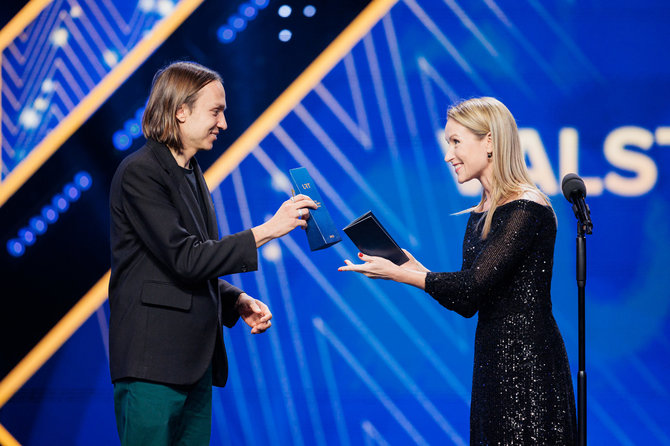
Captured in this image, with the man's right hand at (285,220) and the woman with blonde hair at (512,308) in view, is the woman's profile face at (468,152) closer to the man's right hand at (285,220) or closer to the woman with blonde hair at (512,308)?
the woman with blonde hair at (512,308)

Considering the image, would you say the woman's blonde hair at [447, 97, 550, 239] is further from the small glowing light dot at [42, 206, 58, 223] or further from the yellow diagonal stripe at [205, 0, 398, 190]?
the small glowing light dot at [42, 206, 58, 223]

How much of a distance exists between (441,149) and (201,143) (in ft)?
4.85

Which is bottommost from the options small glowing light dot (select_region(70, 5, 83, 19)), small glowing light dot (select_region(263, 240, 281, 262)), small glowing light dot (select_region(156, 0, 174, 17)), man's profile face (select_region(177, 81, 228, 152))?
man's profile face (select_region(177, 81, 228, 152))

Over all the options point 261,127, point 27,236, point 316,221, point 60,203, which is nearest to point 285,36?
point 261,127

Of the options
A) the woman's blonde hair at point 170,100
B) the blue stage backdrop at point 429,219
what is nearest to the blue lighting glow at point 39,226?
the blue stage backdrop at point 429,219

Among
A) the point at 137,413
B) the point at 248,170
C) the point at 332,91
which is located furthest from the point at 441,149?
the point at 137,413

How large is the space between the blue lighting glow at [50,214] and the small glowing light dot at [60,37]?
32.1 inches

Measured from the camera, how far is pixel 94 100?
322 cm

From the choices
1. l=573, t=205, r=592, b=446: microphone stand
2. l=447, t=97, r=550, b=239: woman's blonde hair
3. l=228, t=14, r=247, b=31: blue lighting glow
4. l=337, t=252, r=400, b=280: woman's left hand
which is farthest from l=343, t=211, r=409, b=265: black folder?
l=228, t=14, r=247, b=31: blue lighting glow

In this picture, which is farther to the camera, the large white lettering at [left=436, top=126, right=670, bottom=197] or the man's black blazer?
the large white lettering at [left=436, top=126, right=670, bottom=197]

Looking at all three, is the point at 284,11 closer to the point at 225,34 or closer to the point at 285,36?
the point at 285,36

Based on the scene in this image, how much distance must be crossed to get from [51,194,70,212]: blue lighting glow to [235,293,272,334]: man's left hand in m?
1.53

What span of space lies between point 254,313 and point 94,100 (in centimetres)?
174

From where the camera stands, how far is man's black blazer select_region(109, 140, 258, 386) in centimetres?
174
